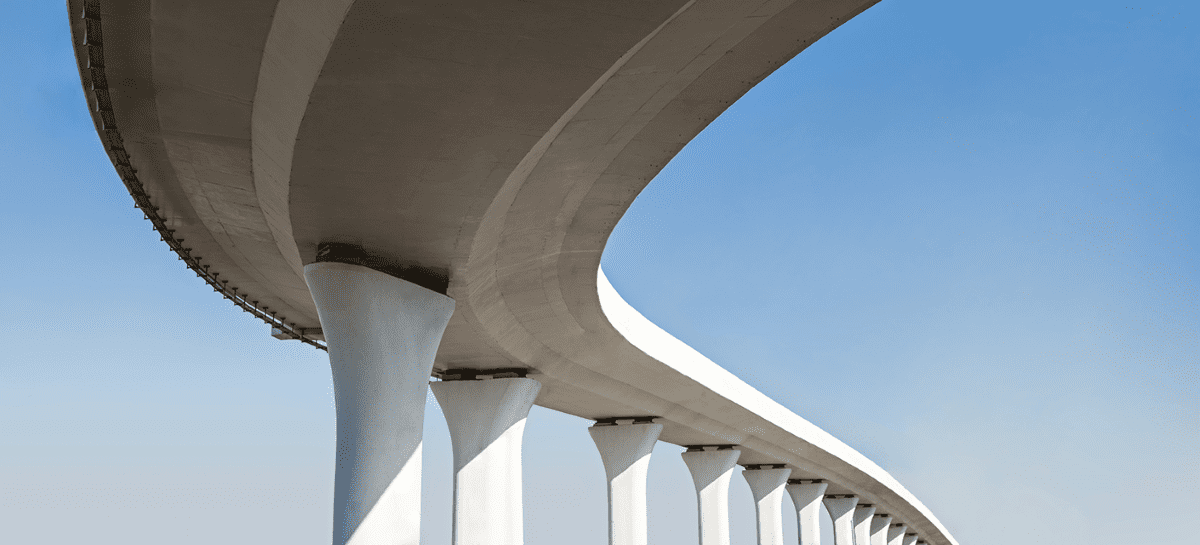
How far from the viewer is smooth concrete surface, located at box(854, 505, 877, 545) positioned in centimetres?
7688

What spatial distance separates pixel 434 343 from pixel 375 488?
2.93 metres

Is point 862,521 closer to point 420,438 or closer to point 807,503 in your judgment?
point 807,503

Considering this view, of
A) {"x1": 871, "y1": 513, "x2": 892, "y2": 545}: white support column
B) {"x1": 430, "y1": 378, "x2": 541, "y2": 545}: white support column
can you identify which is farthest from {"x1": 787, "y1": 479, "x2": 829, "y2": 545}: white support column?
{"x1": 430, "y1": 378, "x2": 541, "y2": 545}: white support column

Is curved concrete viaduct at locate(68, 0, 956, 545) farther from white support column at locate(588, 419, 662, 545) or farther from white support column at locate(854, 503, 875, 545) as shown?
white support column at locate(854, 503, 875, 545)

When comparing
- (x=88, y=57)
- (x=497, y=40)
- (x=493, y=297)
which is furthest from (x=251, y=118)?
(x=493, y=297)

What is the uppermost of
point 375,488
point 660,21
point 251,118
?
point 251,118

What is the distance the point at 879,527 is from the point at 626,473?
51924 mm

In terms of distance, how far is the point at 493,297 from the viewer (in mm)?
20750

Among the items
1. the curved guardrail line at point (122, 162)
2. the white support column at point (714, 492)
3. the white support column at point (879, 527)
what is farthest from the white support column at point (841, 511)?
the curved guardrail line at point (122, 162)

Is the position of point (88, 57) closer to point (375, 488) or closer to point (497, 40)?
point (497, 40)

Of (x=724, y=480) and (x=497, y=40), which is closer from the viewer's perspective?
(x=497, y=40)

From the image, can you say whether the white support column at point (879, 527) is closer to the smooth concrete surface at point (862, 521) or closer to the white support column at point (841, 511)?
the smooth concrete surface at point (862, 521)

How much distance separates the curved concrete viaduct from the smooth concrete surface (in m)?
56.4

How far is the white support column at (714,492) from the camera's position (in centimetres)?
4694
